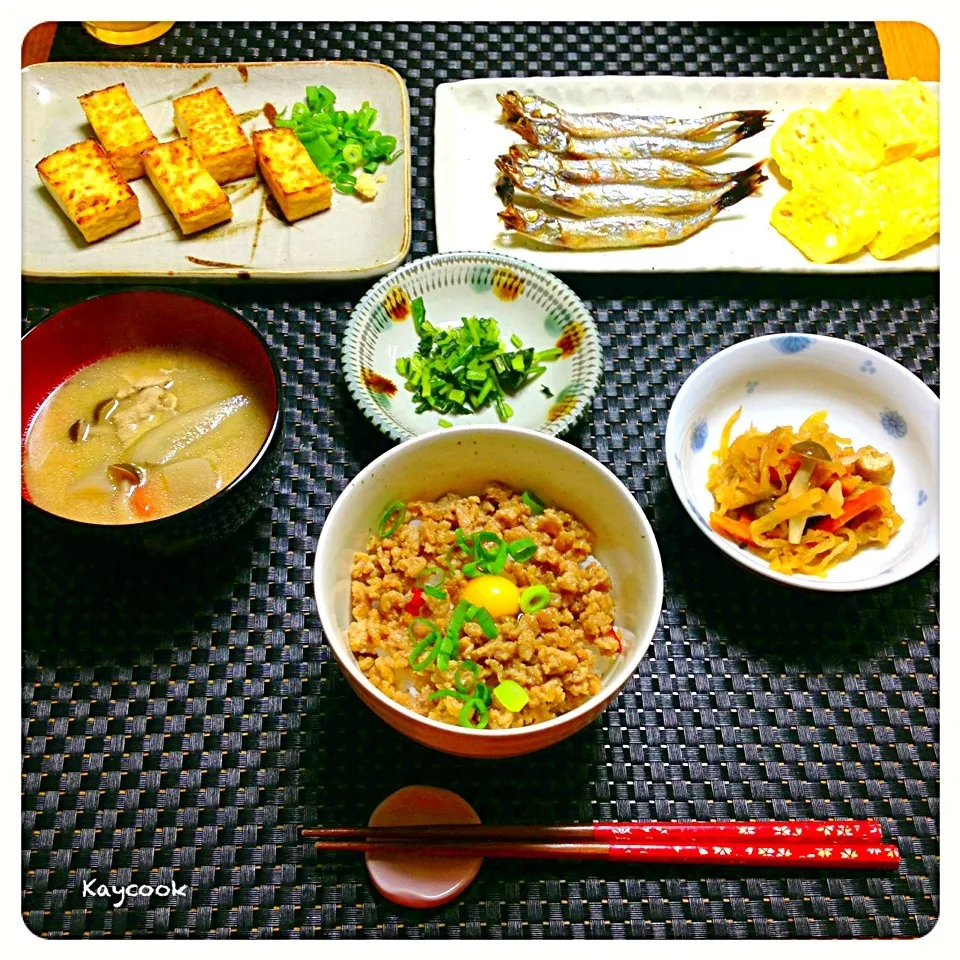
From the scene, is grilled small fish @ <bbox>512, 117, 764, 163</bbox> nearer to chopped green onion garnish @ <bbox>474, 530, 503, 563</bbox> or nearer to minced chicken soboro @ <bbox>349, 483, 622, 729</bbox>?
minced chicken soboro @ <bbox>349, 483, 622, 729</bbox>

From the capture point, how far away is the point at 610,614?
1.42m

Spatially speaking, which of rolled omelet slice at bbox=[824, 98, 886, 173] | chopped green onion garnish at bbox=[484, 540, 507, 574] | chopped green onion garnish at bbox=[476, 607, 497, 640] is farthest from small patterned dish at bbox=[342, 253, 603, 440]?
rolled omelet slice at bbox=[824, 98, 886, 173]

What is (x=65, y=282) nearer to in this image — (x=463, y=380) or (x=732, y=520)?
(x=463, y=380)

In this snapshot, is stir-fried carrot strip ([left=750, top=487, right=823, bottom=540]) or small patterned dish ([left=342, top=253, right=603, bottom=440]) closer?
stir-fried carrot strip ([left=750, top=487, right=823, bottom=540])

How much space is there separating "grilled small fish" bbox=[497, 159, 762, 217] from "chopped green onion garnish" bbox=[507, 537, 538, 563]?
113cm

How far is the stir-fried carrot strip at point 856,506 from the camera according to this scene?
167 centimetres

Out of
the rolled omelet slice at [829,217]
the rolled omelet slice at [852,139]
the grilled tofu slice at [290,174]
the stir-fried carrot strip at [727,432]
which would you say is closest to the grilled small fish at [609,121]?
the rolled omelet slice at [852,139]

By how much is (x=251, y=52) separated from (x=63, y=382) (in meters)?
1.38

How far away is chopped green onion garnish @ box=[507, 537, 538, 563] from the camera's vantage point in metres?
1.45

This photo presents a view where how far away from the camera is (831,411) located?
6.26 ft

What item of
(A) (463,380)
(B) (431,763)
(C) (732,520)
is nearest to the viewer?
(B) (431,763)

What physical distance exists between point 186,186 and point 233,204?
14cm

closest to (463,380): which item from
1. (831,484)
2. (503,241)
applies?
(503,241)

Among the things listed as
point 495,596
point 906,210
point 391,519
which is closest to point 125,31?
point 391,519
